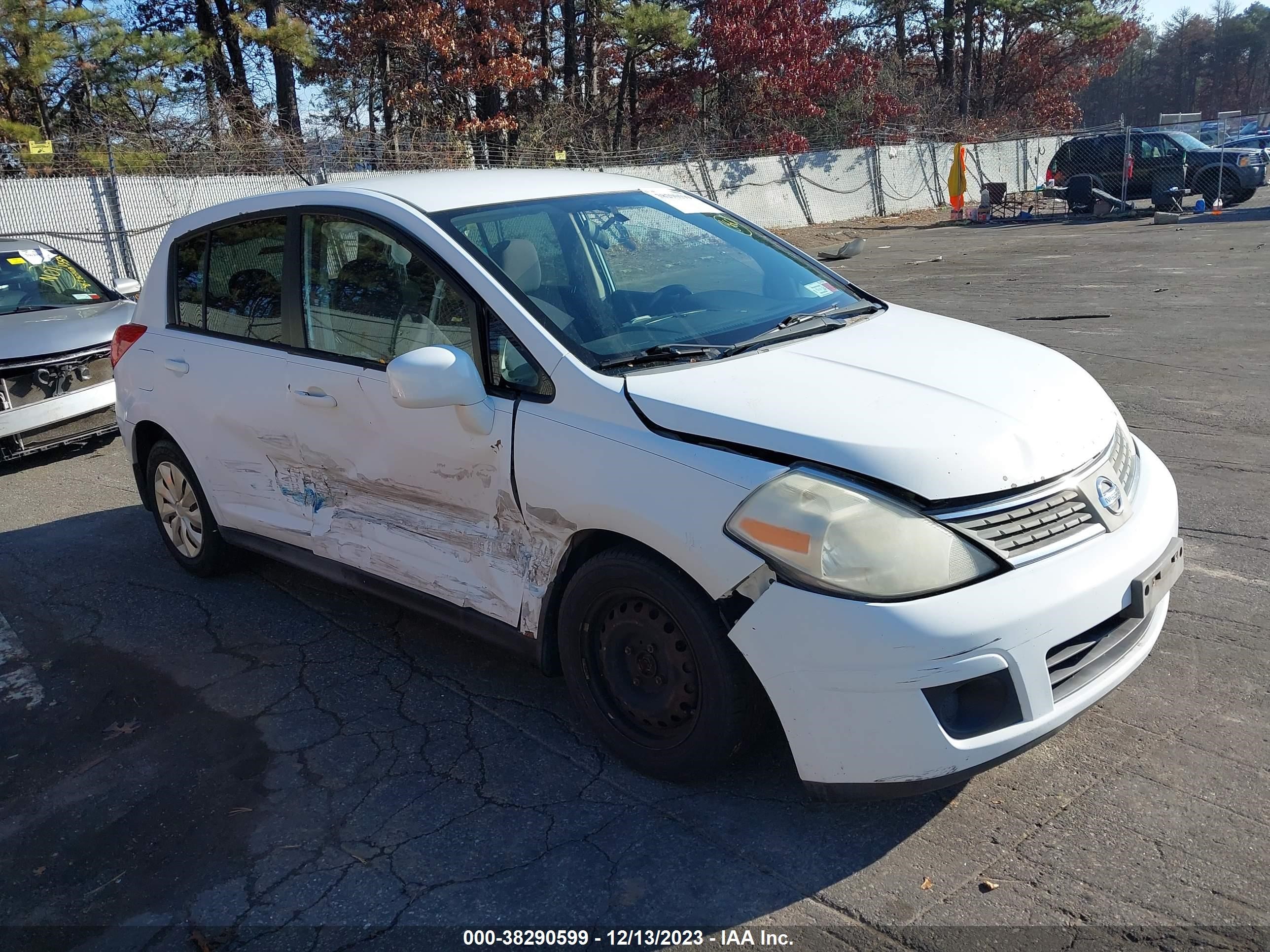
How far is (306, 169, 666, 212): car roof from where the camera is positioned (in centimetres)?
399

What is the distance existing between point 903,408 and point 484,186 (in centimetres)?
202

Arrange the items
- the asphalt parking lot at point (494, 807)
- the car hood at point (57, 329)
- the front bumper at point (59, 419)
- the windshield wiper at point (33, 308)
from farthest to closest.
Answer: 1. the windshield wiper at point (33, 308)
2. the car hood at point (57, 329)
3. the front bumper at point (59, 419)
4. the asphalt parking lot at point (494, 807)

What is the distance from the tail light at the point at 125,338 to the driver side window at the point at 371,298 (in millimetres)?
1488

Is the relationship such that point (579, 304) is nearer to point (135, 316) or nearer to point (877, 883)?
point (877, 883)

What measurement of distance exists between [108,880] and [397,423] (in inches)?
65.6

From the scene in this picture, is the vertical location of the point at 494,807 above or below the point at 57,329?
below

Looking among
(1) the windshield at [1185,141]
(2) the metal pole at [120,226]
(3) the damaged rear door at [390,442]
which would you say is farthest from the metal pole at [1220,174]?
(3) the damaged rear door at [390,442]

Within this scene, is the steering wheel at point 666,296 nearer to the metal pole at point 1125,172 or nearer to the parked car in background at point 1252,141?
the metal pole at point 1125,172

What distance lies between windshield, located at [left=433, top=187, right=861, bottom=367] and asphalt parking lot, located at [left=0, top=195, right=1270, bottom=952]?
0.85 metres

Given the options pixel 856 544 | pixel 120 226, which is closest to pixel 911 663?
pixel 856 544

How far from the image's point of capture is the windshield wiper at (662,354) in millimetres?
3330

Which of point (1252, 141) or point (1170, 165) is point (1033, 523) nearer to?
point (1170, 165)

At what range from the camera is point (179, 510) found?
5.36 metres

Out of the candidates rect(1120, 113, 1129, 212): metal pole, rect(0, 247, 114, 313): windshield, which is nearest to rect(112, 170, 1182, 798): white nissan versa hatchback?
rect(0, 247, 114, 313): windshield
